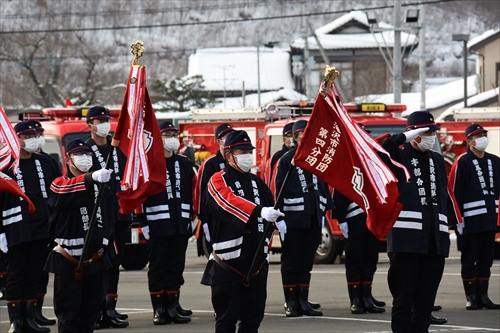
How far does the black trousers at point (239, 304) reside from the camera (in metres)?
8.77

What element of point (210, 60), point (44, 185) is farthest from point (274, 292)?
point (210, 60)

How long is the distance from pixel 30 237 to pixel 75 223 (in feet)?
5.16

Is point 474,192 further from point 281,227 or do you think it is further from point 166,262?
point 166,262

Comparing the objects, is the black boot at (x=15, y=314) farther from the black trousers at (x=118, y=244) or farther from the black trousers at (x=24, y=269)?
the black trousers at (x=118, y=244)

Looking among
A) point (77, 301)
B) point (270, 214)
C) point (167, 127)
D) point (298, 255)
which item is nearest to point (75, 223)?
point (77, 301)

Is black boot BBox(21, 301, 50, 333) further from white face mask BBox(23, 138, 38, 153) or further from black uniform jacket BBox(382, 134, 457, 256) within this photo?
black uniform jacket BBox(382, 134, 457, 256)

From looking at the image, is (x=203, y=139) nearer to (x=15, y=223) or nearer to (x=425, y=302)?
(x=15, y=223)

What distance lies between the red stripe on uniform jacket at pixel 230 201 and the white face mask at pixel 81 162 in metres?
1.24

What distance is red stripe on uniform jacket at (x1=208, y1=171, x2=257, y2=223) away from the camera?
866 cm

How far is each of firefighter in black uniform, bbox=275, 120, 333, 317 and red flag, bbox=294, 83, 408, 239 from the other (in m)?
2.85

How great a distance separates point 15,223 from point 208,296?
356 cm

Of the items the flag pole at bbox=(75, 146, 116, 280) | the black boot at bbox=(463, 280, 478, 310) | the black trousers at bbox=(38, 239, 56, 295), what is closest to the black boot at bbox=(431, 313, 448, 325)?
the black boot at bbox=(463, 280, 478, 310)

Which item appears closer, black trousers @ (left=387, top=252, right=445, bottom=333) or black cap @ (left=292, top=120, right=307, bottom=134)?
black trousers @ (left=387, top=252, right=445, bottom=333)

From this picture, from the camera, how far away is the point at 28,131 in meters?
11.0
